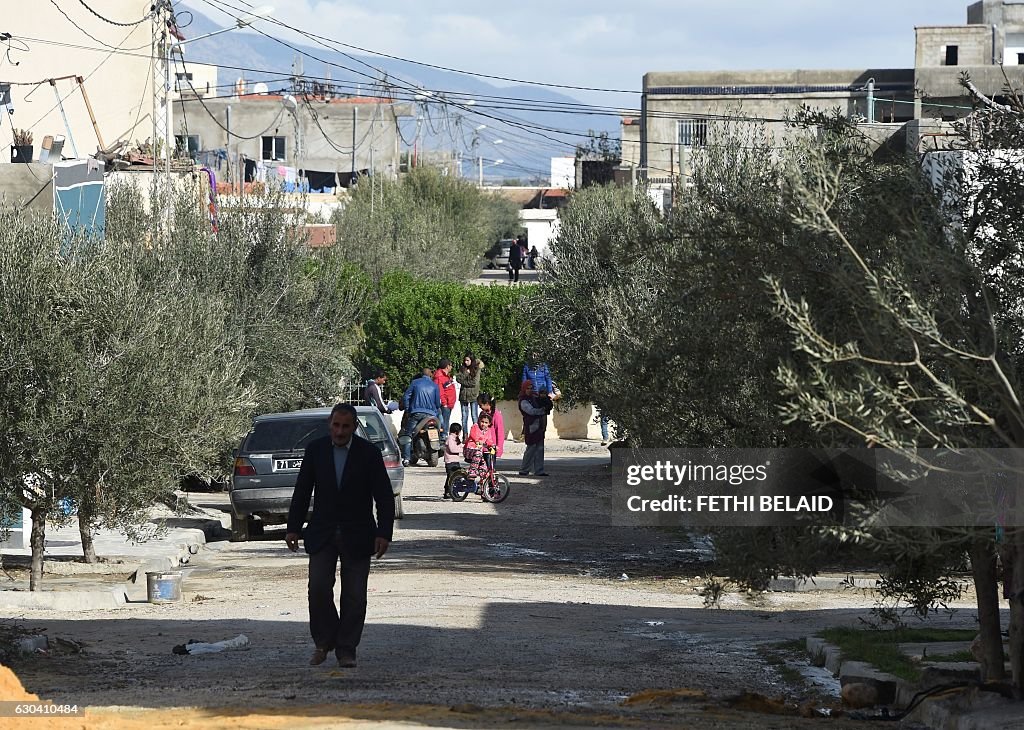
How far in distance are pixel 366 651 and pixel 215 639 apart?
4.95 ft

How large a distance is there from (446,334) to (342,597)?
25.3 meters

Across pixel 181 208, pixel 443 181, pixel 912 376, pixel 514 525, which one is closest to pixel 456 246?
pixel 443 181

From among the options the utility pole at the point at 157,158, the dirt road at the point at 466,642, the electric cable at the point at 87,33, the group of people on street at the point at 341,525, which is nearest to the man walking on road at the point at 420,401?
the utility pole at the point at 157,158

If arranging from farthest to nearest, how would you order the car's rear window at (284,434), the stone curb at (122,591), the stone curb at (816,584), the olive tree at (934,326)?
1. the car's rear window at (284,434)
2. the stone curb at (816,584)
3. the stone curb at (122,591)
4. the olive tree at (934,326)

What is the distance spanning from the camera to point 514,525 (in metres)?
20.4

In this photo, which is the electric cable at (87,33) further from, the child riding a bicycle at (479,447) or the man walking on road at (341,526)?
the man walking on road at (341,526)

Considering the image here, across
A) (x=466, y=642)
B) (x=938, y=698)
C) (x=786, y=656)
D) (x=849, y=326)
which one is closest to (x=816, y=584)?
(x=786, y=656)

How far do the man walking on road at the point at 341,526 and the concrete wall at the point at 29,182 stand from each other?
15799 millimetres

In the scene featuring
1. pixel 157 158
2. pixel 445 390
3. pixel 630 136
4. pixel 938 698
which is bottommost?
pixel 938 698

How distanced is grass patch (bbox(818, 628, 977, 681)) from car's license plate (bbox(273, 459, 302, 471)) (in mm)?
8516

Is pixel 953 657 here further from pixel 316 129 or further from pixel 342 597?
pixel 316 129

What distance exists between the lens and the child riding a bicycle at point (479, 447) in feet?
72.3

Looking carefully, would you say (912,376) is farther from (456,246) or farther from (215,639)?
(456,246)

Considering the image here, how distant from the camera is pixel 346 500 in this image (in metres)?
9.65
